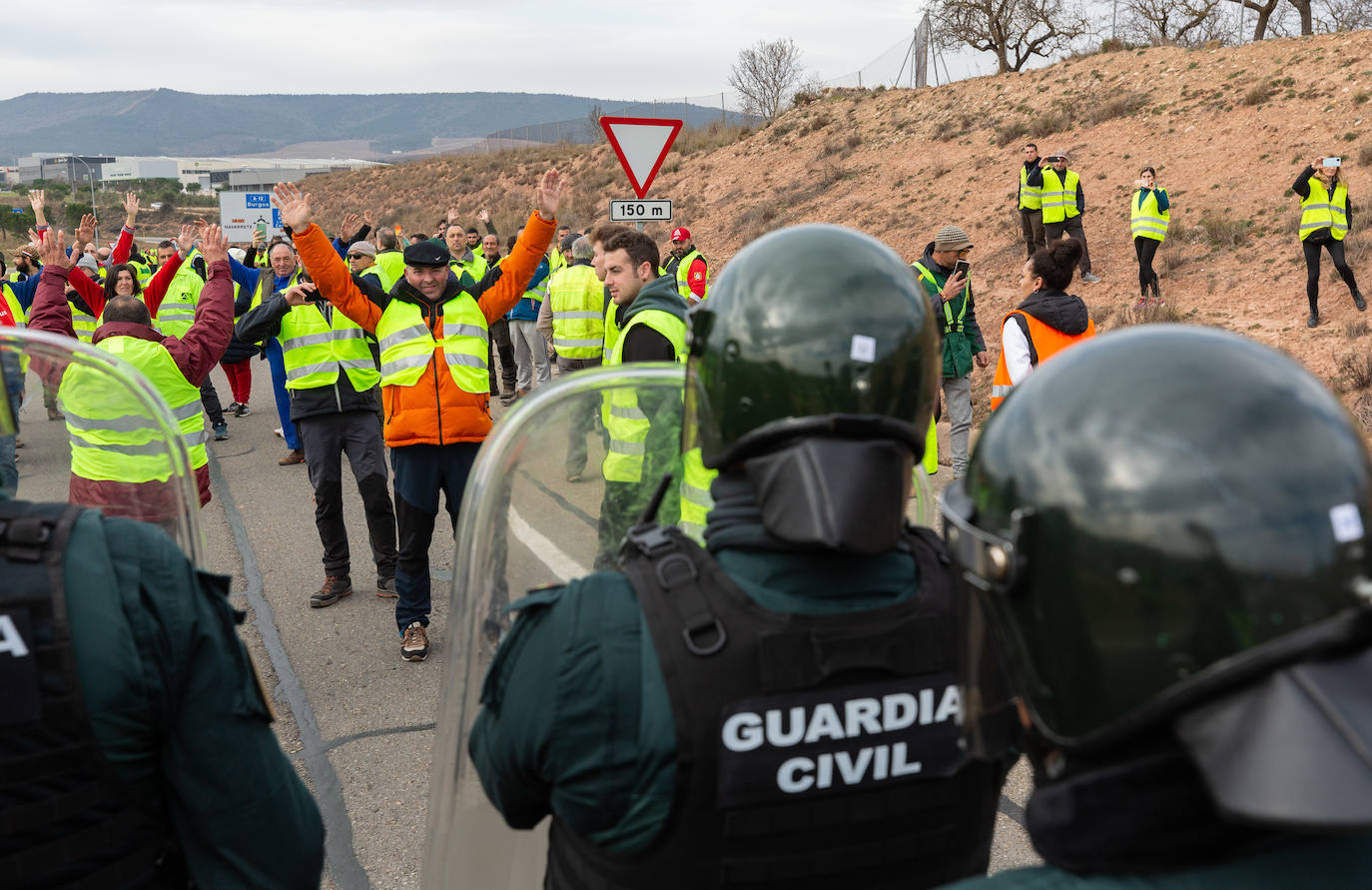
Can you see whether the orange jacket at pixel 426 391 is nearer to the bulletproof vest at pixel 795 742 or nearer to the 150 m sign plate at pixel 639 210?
the 150 m sign plate at pixel 639 210

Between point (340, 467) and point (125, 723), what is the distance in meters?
4.72

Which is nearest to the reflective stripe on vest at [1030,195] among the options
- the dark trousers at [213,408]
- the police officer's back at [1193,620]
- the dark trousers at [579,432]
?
the dark trousers at [213,408]

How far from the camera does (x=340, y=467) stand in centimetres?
600

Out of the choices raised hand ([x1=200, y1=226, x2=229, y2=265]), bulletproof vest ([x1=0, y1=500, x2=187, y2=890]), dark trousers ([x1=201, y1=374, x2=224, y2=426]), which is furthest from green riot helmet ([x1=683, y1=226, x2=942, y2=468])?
dark trousers ([x1=201, y1=374, x2=224, y2=426])

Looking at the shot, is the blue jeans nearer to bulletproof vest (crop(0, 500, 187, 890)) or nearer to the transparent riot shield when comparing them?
the transparent riot shield

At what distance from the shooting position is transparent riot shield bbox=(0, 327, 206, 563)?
5.89 ft

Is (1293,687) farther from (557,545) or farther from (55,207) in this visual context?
(55,207)

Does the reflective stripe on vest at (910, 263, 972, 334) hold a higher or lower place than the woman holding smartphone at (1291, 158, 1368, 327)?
lower

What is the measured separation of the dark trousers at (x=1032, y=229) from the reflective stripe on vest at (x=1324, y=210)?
517 centimetres

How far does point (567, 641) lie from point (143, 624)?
0.61m

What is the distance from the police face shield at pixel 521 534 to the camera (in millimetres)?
1865

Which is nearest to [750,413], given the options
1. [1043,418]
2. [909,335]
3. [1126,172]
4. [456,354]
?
[909,335]

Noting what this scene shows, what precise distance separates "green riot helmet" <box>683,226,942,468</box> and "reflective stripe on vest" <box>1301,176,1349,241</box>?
12926mm

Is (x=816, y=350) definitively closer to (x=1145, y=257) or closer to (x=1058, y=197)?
(x=1145, y=257)
